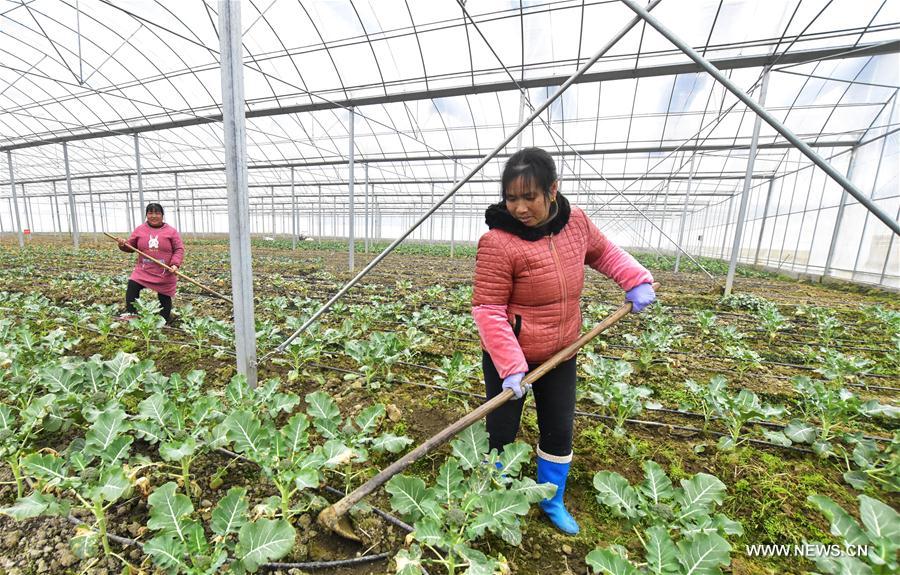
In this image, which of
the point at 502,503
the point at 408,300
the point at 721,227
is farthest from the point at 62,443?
the point at 721,227

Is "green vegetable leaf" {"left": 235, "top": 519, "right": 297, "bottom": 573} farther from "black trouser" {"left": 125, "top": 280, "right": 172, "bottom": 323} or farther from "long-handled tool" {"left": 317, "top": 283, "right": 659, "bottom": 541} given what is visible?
"black trouser" {"left": 125, "top": 280, "right": 172, "bottom": 323}

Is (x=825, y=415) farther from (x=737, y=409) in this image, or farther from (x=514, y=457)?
(x=514, y=457)

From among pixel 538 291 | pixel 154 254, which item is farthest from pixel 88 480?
pixel 154 254

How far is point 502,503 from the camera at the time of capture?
144cm

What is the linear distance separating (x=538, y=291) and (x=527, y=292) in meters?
0.05

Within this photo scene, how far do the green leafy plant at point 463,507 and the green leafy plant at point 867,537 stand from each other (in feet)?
2.93

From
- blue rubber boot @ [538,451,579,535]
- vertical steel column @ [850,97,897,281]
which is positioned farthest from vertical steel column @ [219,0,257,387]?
vertical steel column @ [850,97,897,281]

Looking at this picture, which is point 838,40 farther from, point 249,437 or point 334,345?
point 249,437

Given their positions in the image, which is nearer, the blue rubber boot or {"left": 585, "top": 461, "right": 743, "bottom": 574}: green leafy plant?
{"left": 585, "top": 461, "right": 743, "bottom": 574}: green leafy plant

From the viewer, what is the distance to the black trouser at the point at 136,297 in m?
4.51

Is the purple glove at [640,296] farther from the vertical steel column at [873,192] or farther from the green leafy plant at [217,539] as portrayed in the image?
the vertical steel column at [873,192]

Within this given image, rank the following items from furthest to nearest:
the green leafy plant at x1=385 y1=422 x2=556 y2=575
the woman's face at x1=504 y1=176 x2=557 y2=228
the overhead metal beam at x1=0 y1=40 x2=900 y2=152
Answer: the overhead metal beam at x1=0 y1=40 x2=900 y2=152
the woman's face at x1=504 y1=176 x2=557 y2=228
the green leafy plant at x1=385 y1=422 x2=556 y2=575

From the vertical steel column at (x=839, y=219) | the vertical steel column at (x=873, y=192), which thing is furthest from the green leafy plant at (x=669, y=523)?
the vertical steel column at (x=839, y=219)

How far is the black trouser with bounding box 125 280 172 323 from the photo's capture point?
4512 millimetres
